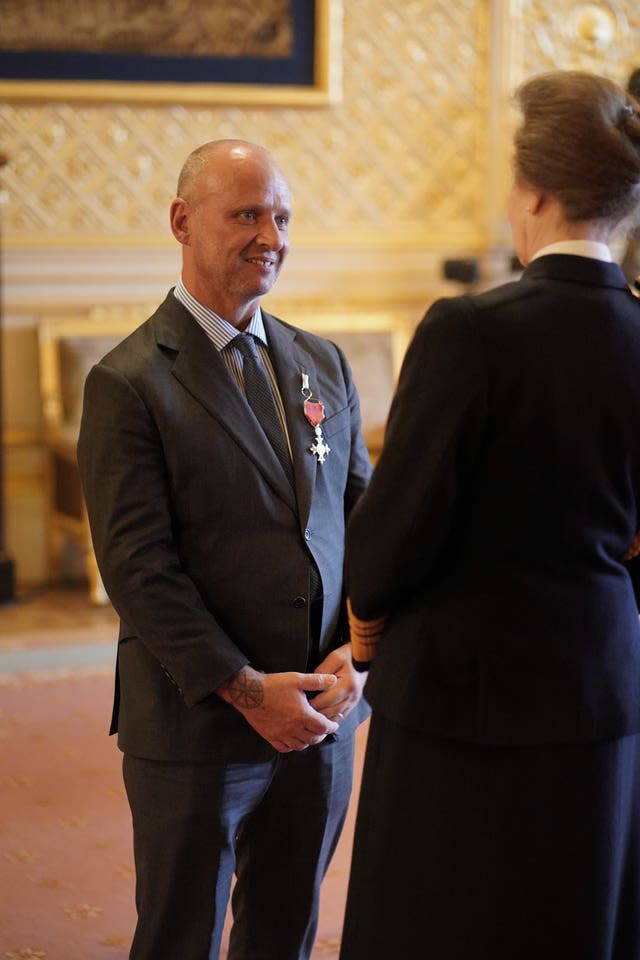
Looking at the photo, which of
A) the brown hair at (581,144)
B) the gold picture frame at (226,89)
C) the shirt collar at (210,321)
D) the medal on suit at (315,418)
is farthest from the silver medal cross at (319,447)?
the gold picture frame at (226,89)

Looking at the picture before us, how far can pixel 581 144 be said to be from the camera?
1503 millimetres

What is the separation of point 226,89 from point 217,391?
14.0ft

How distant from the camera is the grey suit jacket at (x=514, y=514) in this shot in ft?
4.98

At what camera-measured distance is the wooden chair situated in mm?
5594

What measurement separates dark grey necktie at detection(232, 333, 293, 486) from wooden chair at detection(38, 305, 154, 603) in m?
3.61

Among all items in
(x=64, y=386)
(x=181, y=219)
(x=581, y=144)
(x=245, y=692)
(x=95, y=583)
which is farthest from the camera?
(x=64, y=386)

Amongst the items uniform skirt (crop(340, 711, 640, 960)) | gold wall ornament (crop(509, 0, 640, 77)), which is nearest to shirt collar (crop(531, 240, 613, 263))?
uniform skirt (crop(340, 711, 640, 960))

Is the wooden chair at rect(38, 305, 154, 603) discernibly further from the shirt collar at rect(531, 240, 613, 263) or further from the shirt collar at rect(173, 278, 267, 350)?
the shirt collar at rect(531, 240, 613, 263)

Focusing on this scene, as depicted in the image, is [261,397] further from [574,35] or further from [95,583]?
[574,35]

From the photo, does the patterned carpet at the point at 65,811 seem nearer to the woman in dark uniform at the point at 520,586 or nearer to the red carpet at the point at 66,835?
the red carpet at the point at 66,835

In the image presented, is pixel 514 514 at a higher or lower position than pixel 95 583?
higher

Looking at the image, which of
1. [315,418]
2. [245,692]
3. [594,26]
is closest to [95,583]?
[315,418]

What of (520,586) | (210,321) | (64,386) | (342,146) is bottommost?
(64,386)

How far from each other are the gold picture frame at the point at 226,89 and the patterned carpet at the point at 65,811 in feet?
7.95
